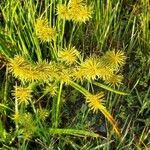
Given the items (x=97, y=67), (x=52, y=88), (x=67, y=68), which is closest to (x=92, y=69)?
(x=97, y=67)

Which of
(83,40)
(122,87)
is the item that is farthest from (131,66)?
(83,40)

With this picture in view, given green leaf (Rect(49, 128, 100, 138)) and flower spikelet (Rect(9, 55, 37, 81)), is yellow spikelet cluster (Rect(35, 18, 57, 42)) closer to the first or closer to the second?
flower spikelet (Rect(9, 55, 37, 81))

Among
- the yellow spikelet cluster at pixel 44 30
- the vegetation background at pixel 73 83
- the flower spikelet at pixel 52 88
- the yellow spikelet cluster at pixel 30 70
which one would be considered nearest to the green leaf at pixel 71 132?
the vegetation background at pixel 73 83

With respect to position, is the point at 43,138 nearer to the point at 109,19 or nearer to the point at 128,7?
the point at 109,19

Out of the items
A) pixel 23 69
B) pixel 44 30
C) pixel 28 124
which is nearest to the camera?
pixel 23 69

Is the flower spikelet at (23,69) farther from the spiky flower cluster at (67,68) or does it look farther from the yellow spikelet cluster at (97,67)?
the yellow spikelet cluster at (97,67)

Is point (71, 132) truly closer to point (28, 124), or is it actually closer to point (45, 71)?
point (28, 124)

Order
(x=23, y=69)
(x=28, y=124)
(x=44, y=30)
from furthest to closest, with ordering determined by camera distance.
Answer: (x=28, y=124), (x=44, y=30), (x=23, y=69)

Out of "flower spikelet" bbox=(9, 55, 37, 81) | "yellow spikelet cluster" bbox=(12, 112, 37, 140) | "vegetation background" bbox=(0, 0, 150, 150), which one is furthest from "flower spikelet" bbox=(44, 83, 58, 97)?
"flower spikelet" bbox=(9, 55, 37, 81)
